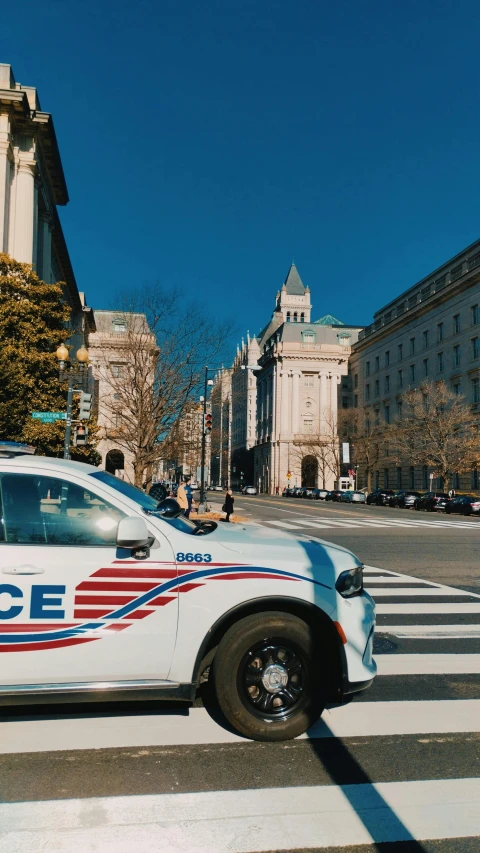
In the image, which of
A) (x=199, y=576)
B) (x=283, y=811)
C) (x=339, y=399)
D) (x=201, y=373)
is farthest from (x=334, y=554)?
(x=339, y=399)

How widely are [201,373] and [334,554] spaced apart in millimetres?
23876

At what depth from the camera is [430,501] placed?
50.6 meters

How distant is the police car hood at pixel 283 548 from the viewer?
441 centimetres

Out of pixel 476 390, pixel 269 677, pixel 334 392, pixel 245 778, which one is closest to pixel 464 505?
pixel 476 390

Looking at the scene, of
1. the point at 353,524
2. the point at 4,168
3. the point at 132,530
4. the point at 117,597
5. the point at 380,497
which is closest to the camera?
the point at 132,530

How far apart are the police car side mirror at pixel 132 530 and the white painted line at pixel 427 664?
9.81ft

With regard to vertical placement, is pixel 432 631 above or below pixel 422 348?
below

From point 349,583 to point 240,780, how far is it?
1.41 meters

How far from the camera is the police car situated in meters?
4.08

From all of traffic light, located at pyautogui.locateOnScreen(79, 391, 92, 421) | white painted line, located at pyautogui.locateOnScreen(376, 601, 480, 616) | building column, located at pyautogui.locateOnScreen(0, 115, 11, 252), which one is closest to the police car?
white painted line, located at pyautogui.locateOnScreen(376, 601, 480, 616)

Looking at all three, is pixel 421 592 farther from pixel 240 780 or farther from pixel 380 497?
pixel 380 497

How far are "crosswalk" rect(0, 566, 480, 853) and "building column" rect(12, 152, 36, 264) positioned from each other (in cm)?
2705

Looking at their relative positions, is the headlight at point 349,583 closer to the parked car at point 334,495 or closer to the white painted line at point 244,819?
the white painted line at point 244,819

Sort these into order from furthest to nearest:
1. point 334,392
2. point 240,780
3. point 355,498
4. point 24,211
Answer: point 334,392
point 355,498
point 24,211
point 240,780
